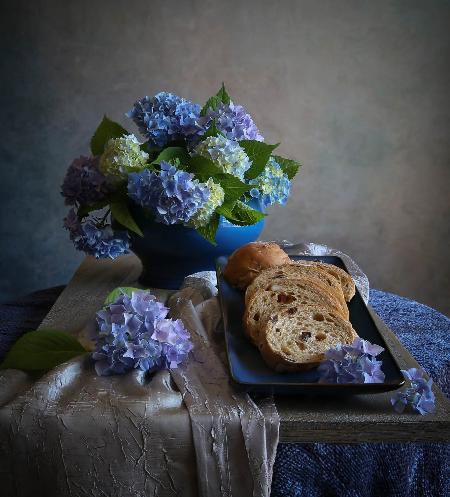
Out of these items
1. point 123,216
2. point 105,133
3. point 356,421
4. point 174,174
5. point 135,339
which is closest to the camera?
point 356,421

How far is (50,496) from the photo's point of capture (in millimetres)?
896

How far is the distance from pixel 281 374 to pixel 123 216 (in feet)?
1.85

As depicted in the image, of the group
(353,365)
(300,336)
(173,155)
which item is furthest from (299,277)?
(173,155)

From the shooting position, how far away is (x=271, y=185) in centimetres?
145

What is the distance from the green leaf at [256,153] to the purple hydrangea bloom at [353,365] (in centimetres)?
59

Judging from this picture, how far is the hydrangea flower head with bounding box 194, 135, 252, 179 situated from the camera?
131cm

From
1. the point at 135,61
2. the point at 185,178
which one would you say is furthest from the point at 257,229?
the point at 135,61

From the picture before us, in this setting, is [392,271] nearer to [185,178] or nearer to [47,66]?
[47,66]

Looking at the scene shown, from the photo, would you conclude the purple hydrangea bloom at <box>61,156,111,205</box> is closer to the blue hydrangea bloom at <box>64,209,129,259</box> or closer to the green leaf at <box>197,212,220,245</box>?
the blue hydrangea bloom at <box>64,209,129,259</box>

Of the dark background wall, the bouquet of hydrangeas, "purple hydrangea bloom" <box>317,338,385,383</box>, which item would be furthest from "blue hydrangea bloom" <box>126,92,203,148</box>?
the dark background wall

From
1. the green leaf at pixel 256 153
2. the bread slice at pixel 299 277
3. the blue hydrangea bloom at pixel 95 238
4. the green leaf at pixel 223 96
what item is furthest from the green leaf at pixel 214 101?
the bread slice at pixel 299 277

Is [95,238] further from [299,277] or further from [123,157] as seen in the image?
[299,277]

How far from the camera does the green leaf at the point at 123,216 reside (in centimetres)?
135

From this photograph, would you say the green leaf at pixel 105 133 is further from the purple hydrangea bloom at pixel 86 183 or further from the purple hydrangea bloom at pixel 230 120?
the purple hydrangea bloom at pixel 230 120
